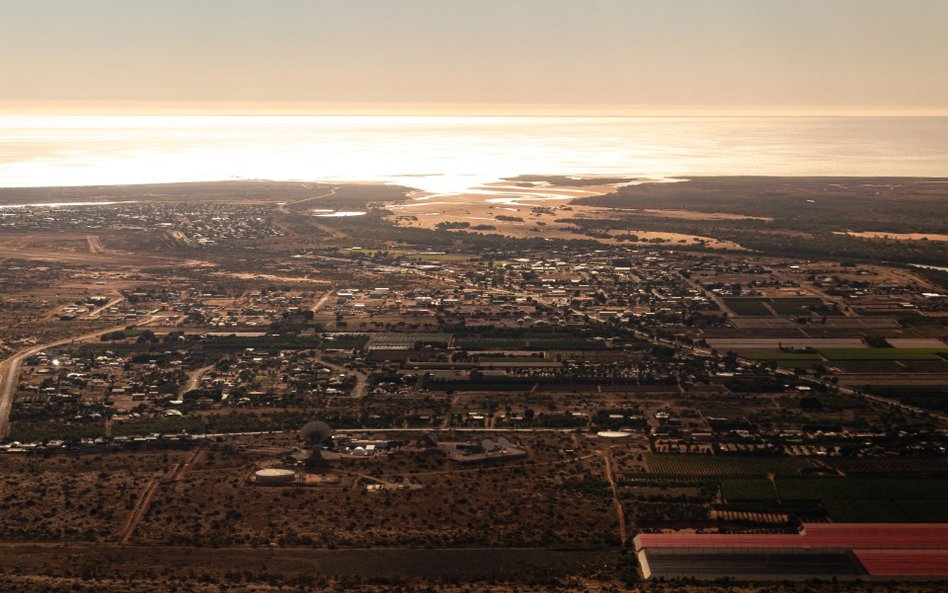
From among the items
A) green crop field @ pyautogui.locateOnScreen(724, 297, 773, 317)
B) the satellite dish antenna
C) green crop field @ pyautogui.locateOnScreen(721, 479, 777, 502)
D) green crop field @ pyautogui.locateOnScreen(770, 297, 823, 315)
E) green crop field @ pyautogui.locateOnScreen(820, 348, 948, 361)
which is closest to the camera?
green crop field @ pyautogui.locateOnScreen(721, 479, 777, 502)

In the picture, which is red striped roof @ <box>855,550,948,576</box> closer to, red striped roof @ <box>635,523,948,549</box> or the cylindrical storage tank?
red striped roof @ <box>635,523,948,549</box>

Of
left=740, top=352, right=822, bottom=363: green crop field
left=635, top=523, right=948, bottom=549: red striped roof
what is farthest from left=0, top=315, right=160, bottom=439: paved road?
left=740, top=352, right=822, bottom=363: green crop field

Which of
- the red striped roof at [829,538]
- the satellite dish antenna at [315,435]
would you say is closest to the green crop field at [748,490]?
the red striped roof at [829,538]

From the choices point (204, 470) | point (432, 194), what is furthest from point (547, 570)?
point (432, 194)

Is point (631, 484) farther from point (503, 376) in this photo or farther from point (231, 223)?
point (231, 223)

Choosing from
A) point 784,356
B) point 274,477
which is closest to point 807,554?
point 274,477

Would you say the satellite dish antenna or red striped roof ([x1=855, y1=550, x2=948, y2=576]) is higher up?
the satellite dish antenna

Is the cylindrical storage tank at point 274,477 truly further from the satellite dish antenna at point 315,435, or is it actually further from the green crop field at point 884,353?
the green crop field at point 884,353
